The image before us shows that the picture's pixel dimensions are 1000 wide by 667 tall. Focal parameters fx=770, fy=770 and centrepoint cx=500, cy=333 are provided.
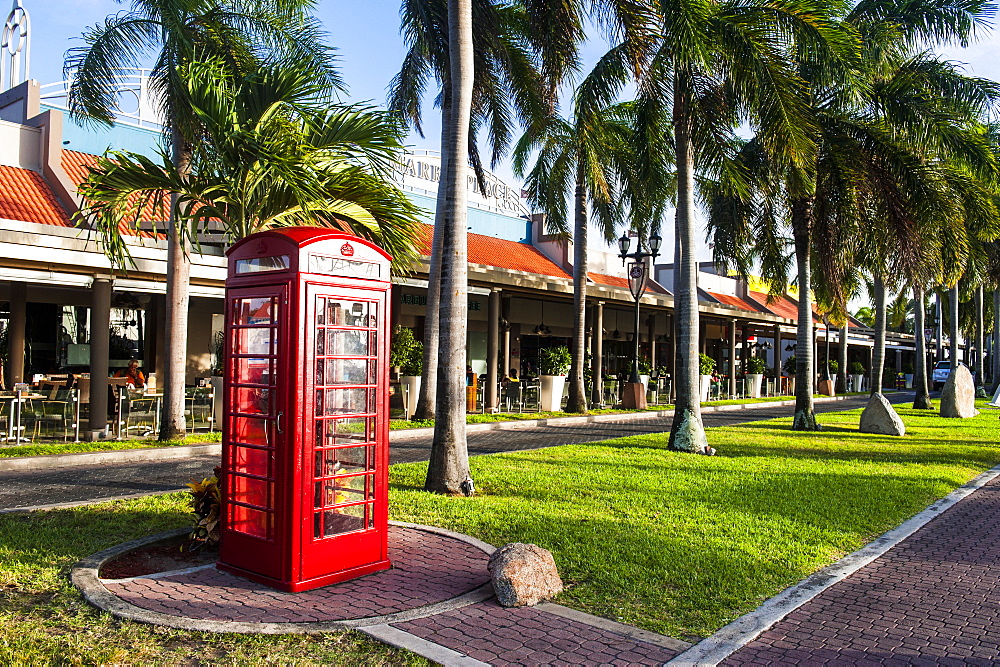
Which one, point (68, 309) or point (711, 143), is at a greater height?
point (711, 143)

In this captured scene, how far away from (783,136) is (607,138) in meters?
8.83

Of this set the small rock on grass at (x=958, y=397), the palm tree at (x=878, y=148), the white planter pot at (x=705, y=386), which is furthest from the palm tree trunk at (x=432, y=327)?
the small rock on grass at (x=958, y=397)

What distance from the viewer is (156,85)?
12.8 m

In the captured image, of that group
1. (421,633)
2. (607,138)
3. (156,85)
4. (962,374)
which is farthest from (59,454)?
(962,374)

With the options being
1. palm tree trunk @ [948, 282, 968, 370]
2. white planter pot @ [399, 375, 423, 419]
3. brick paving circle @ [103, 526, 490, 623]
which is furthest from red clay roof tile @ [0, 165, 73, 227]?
palm tree trunk @ [948, 282, 968, 370]

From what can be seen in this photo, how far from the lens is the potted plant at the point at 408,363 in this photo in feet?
61.1

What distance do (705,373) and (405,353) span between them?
1381 centimetres

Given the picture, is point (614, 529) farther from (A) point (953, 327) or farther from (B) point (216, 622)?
(A) point (953, 327)

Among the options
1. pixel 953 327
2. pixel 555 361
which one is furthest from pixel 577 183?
pixel 953 327

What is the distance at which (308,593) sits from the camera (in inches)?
209

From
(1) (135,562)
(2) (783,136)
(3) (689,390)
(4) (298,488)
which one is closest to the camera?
(4) (298,488)

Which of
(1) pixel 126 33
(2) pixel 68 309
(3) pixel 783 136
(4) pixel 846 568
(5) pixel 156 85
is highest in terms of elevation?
(1) pixel 126 33

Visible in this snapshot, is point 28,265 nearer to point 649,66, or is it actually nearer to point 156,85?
point 156,85

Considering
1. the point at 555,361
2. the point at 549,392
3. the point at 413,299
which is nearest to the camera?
the point at 549,392
